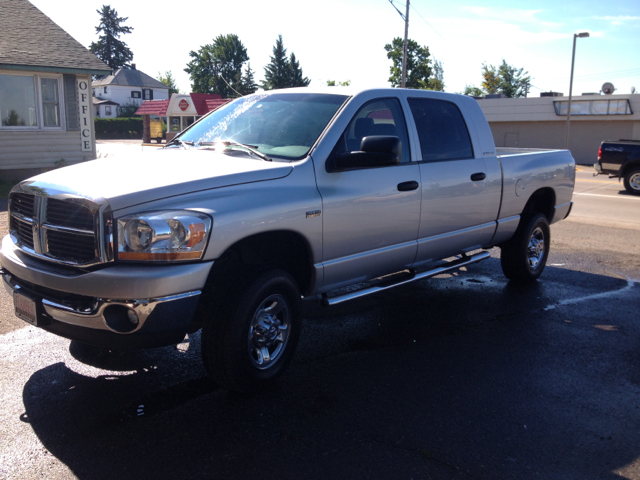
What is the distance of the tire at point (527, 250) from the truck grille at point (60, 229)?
15.9ft

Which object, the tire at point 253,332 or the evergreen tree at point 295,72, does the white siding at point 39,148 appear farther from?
the evergreen tree at point 295,72

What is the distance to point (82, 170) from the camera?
12.4 feet

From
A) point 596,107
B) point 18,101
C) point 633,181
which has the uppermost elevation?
point 596,107

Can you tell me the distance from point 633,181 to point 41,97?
1746cm

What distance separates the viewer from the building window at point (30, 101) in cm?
1515

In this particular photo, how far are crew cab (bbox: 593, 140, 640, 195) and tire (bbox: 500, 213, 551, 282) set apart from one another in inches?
492

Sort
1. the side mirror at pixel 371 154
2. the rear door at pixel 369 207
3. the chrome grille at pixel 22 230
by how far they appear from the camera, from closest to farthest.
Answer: the chrome grille at pixel 22 230, the side mirror at pixel 371 154, the rear door at pixel 369 207

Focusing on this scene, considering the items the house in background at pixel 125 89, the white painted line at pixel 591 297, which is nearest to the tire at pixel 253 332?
the white painted line at pixel 591 297

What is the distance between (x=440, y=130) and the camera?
5.29 metres

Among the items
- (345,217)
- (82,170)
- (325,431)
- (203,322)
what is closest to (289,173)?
(345,217)

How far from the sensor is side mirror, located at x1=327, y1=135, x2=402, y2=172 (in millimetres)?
4020


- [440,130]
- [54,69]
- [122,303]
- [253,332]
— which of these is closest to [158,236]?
[122,303]

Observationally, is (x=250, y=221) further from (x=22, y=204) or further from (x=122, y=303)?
(x=22, y=204)

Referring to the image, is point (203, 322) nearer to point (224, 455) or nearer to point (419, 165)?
point (224, 455)
